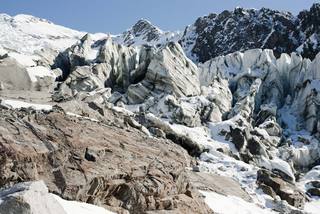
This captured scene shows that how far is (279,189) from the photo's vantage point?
3931cm

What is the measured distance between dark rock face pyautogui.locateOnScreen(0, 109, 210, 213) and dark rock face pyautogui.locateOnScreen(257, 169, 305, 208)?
1128cm

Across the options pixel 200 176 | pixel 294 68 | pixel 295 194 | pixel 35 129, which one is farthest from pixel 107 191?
pixel 294 68

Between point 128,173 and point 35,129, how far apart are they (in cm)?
465

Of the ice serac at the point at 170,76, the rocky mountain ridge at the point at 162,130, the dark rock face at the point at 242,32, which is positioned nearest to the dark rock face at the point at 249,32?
the dark rock face at the point at 242,32

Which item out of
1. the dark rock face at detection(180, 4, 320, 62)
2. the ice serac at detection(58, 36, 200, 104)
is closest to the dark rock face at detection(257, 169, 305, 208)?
the ice serac at detection(58, 36, 200, 104)

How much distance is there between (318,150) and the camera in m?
59.6

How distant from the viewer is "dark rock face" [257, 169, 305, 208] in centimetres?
3846

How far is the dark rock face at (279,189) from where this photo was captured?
38.5 m

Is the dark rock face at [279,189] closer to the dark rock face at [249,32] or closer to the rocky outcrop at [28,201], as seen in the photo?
the rocky outcrop at [28,201]

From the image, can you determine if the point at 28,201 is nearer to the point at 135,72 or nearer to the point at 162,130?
the point at 162,130

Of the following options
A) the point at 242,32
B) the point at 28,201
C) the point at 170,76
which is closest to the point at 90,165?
the point at 28,201

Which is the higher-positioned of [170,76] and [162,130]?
[170,76]

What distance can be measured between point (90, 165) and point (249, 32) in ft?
430

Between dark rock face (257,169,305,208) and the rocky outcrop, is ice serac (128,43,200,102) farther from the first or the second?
the rocky outcrop
